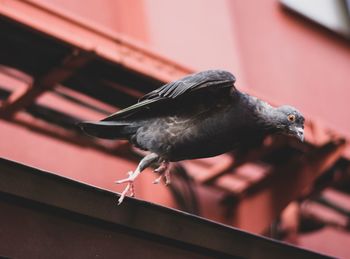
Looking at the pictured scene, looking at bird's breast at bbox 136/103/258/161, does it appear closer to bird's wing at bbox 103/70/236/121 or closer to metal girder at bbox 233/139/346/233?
bird's wing at bbox 103/70/236/121

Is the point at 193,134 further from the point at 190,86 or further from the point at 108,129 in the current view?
the point at 108,129

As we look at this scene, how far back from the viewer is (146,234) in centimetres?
389

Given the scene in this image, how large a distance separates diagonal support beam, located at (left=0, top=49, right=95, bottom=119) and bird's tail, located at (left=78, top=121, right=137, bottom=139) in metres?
0.98

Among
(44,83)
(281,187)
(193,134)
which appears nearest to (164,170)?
(193,134)

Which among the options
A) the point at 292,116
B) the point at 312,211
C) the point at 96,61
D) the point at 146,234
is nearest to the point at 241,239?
the point at 146,234

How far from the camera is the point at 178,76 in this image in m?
5.97

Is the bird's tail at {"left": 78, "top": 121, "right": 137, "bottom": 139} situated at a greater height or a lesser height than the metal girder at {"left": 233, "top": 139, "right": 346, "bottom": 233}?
greater

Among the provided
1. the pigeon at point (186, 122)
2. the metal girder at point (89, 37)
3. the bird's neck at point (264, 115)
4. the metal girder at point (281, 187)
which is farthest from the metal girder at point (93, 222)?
the metal girder at point (281, 187)

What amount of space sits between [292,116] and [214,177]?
255cm

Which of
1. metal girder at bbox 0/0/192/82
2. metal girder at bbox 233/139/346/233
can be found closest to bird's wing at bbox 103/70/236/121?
metal girder at bbox 0/0/192/82

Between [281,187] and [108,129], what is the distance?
8.72ft

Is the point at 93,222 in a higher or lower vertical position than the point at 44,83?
higher

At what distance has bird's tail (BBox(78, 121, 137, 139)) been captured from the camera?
4.53m

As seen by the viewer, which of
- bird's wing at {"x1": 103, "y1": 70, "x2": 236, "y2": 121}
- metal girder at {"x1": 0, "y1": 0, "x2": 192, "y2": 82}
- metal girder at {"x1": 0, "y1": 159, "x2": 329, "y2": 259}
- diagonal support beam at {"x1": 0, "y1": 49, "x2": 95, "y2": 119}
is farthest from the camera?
diagonal support beam at {"x1": 0, "y1": 49, "x2": 95, "y2": 119}
